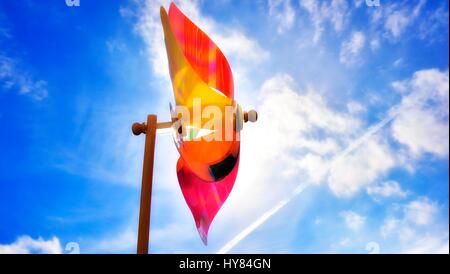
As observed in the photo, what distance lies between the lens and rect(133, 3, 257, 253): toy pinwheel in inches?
131

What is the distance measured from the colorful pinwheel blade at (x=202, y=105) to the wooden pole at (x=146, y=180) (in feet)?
0.74

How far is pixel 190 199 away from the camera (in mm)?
3836

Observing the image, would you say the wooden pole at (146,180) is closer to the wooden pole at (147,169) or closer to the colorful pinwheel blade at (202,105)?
the wooden pole at (147,169)

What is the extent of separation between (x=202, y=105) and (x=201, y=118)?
118 mm

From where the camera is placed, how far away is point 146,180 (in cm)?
314

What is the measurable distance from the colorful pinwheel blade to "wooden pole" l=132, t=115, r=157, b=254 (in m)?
0.23

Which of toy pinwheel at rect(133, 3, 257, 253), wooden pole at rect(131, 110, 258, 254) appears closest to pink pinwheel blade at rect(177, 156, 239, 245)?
toy pinwheel at rect(133, 3, 257, 253)

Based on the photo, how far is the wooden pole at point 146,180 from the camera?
2.93 m

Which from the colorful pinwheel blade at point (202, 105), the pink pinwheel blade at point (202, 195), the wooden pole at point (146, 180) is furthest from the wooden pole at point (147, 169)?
the pink pinwheel blade at point (202, 195)
